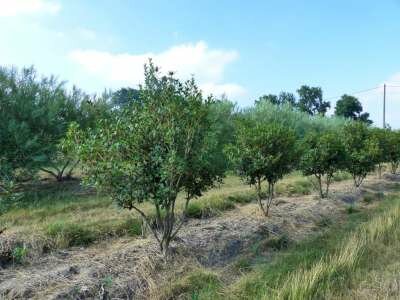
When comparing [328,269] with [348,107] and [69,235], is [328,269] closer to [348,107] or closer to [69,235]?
[69,235]

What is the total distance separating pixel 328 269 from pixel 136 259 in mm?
2733

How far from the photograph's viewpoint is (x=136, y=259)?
6539 millimetres

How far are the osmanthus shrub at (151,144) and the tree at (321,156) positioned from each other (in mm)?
6961

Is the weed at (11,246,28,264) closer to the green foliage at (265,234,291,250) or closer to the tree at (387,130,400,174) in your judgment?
the green foliage at (265,234,291,250)

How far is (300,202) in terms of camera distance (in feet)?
40.9

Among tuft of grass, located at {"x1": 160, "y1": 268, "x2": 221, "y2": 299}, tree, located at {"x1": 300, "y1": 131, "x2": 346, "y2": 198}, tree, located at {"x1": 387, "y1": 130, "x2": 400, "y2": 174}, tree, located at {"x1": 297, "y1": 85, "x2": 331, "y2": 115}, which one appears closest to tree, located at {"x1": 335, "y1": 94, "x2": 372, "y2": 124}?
tree, located at {"x1": 297, "y1": 85, "x2": 331, "y2": 115}

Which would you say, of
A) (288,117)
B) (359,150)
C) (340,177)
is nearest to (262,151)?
(359,150)

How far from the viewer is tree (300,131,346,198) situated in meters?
13.0

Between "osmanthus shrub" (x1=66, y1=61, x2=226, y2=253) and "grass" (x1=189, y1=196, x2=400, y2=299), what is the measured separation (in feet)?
5.33

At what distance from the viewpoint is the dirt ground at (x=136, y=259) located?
18.0ft

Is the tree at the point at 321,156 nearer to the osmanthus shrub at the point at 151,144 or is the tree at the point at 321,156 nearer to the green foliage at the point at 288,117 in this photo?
the osmanthus shrub at the point at 151,144

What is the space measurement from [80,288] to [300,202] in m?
8.22

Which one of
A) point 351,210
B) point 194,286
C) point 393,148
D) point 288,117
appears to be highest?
point 288,117

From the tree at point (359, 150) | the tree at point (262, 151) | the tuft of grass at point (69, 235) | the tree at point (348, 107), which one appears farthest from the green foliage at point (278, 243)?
the tree at point (348, 107)
